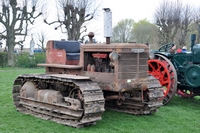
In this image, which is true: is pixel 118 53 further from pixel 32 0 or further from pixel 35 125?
pixel 32 0

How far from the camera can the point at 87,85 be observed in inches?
249

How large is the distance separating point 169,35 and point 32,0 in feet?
42.5

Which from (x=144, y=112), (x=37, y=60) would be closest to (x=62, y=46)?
(x=144, y=112)

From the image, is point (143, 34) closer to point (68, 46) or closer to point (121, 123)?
point (68, 46)

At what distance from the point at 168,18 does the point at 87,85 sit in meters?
Answer: 22.9

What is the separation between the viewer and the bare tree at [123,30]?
36822mm

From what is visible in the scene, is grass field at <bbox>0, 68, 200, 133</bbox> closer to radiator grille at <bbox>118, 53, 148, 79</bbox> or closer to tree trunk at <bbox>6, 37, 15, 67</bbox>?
radiator grille at <bbox>118, 53, 148, 79</bbox>

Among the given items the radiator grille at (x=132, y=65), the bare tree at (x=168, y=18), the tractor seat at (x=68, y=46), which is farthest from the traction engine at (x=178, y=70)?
the bare tree at (x=168, y=18)

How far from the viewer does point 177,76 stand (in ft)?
31.2

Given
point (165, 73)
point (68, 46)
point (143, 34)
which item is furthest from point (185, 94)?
point (143, 34)

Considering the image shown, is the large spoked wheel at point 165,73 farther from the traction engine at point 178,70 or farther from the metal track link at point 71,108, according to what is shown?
the metal track link at point 71,108

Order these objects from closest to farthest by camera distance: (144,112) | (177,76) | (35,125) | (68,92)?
1. (35,125)
2. (68,92)
3. (144,112)
4. (177,76)

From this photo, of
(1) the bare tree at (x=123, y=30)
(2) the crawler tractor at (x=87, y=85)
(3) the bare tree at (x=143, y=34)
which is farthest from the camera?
(1) the bare tree at (x=123, y=30)

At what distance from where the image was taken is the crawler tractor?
6.33 m
